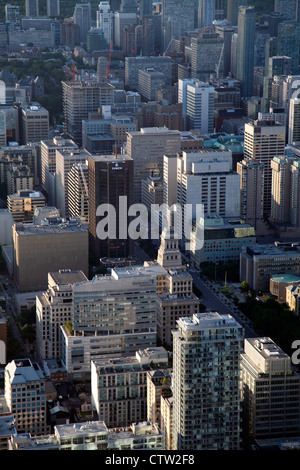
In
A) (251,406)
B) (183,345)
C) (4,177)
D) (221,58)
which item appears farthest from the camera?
(221,58)

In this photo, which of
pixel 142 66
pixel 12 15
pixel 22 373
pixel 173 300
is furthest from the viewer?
pixel 12 15

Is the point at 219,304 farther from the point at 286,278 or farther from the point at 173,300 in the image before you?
the point at 173,300

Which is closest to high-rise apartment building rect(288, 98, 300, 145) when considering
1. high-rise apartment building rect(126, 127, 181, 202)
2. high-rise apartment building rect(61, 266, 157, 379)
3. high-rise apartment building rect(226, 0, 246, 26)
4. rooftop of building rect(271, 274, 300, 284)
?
high-rise apartment building rect(126, 127, 181, 202)

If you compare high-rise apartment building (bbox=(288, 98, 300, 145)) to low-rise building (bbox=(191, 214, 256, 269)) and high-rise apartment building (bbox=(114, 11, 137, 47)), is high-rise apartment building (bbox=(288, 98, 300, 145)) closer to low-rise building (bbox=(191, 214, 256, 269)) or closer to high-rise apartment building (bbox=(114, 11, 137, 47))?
low-rise building (bbox=(191, 214, 256, 269))

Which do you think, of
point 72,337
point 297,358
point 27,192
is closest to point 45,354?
point 72,337

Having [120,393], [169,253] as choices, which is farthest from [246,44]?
[120,393]

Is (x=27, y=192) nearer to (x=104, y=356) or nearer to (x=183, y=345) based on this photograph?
(x=104, y=356)
